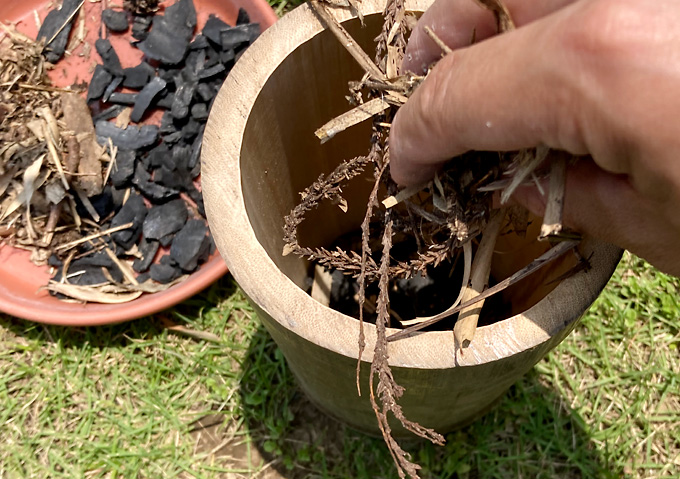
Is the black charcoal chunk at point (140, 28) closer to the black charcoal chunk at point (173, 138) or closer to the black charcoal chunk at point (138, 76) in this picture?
the black charcoal chunk at point (138, 76)

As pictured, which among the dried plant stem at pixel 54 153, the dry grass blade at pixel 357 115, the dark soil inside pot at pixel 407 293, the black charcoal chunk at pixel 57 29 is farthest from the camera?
the black charcoal chunk at pixel 57 29

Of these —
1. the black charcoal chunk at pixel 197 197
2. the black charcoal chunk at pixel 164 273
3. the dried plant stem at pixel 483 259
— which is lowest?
the black charcoal chunk at pixel 164 273

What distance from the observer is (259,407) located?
1.62 meters

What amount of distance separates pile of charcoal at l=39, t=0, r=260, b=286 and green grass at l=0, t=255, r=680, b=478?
0.19 meters

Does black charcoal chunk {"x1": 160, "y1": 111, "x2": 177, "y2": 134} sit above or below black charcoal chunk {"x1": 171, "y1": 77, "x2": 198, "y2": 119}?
below

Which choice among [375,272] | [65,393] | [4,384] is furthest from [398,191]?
[4,384]

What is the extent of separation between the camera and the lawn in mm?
1553

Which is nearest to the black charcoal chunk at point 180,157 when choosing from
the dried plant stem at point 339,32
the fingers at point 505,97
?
the dried plant stem at point 339,32

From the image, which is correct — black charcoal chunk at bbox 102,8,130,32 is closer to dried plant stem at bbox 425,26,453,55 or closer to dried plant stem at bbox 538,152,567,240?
dried plant stem at bbox 425,26,453,55

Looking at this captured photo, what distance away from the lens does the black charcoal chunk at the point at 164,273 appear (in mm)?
1695

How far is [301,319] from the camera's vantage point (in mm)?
802

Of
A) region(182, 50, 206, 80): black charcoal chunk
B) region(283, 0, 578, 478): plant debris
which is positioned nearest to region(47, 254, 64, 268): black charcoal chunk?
region(182, 50, 206, 80): black charcoal chunk

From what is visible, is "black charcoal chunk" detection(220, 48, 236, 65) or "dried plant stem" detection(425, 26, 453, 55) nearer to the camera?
"dried plant stem" detection(425, 26, 453, 55)

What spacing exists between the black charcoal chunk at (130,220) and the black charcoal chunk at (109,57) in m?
0.49
